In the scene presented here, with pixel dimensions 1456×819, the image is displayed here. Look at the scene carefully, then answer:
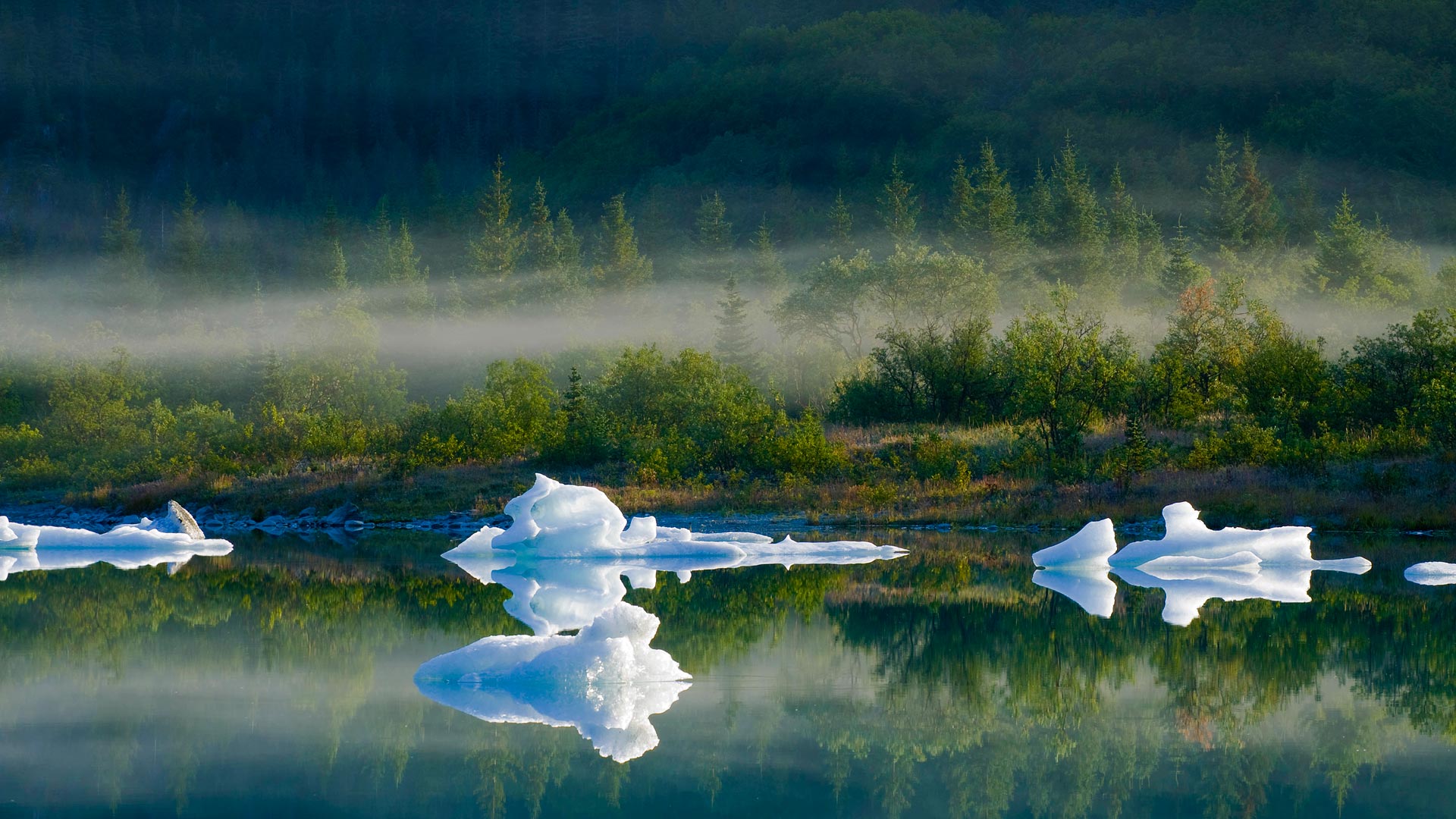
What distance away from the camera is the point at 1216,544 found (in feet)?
80.3

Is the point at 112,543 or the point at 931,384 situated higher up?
the point at 931,384

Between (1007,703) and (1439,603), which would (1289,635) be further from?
(1007,703)

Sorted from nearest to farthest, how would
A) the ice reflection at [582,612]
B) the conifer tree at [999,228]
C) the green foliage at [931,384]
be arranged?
1. the ice reflection at [582,612]
2. the green foliage at [931,384]
3. the conifer tree at [999,228]

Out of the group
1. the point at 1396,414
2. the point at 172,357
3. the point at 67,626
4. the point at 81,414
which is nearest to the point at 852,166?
the point at 172,357

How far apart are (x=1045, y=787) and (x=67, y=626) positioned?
14.5 m

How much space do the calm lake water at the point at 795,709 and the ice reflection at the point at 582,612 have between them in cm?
36

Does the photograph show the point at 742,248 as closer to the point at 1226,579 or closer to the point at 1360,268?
the point at 1360,268

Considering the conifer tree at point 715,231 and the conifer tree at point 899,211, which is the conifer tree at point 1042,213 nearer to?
the conifer tree at point 899,211

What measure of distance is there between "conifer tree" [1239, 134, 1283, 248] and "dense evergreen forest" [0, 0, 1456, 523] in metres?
0.32

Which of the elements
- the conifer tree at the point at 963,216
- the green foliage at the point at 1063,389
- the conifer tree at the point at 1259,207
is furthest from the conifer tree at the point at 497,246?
the green foliage at the point at 1063,389

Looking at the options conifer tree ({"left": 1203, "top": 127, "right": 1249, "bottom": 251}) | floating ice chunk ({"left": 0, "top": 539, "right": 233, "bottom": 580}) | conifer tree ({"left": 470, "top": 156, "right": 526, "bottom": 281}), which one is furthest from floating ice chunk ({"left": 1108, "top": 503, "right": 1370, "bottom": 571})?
conifer tree ({"left": 470, "top": 156, "right": 526, "bottom": 281})

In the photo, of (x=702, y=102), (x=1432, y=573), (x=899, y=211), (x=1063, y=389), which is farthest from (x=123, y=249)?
(x=1432, y=573)

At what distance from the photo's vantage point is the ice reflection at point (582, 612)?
12.4 m

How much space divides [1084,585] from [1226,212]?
8180 centimetres
